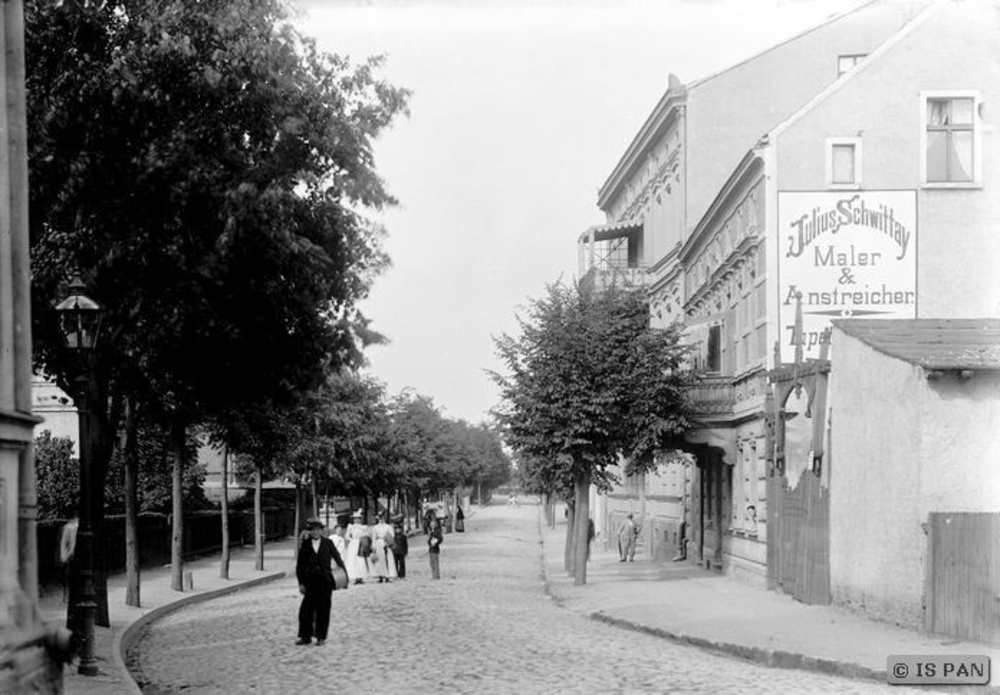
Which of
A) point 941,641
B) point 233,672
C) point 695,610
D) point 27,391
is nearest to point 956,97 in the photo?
point 695,610

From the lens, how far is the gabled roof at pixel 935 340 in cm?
1703

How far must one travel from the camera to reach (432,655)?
50.8ft

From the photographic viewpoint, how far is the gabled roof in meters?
17.0

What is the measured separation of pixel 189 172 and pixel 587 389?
14.1 meters

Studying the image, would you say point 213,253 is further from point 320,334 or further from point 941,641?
point 941,641

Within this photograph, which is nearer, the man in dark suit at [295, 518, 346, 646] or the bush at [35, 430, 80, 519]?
the man in dark suit at [295, 518, 346, 646]

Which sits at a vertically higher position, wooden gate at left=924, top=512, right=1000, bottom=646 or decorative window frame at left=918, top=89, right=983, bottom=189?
decorative window frame at left=918, top=89, right=983, bottom=189

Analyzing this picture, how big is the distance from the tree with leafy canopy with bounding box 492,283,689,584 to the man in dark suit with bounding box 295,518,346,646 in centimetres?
1230

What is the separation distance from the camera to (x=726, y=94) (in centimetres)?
3950

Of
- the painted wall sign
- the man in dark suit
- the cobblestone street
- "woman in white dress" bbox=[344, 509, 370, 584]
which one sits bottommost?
"woman in white dress" bbox=[344, 509, 370, 584]

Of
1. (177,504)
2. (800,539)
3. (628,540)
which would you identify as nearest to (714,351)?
(628,540)

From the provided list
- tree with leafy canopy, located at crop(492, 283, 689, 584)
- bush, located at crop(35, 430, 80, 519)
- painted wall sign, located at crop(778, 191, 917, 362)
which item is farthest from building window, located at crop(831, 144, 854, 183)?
bush, located at crop(35, 430, 80, 519)

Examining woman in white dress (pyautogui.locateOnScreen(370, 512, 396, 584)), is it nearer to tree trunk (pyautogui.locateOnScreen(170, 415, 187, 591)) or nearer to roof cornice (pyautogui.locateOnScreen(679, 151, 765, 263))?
tree trunk (pyautogui.locateOnScreen(170, 415, 187, 591))

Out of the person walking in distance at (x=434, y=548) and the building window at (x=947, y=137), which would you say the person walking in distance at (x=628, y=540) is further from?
the building window at (x=947, y=137)
